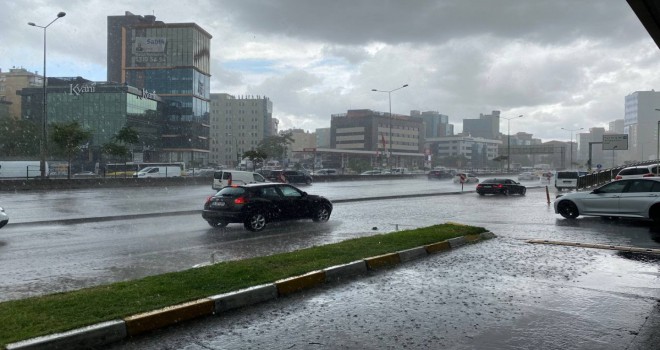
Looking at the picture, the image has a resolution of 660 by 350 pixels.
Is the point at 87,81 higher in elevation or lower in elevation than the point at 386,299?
higher

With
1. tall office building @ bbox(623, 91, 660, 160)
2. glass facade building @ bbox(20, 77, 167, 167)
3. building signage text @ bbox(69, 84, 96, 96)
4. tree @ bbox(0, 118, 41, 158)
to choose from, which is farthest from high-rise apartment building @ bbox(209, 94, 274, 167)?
tall office building @ bbox(623, 91, 660, 160)

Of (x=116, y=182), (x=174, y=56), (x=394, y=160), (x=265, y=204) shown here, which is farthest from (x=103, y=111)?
(x=265, y=204)

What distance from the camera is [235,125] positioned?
163875 mm

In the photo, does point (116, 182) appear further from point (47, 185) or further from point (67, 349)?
point (67, 349)

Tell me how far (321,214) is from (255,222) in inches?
118

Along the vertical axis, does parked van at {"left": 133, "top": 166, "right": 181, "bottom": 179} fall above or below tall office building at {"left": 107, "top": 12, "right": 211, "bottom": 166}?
below

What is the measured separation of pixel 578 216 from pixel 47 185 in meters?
33.3

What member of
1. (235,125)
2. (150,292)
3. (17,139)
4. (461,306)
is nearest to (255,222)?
(150,292)

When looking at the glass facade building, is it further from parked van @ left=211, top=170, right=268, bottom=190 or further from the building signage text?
parked van @ left=211, top=170, right=268, bottom=190

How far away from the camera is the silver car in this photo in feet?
46.9

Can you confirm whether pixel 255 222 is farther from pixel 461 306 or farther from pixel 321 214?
pixel 461 306

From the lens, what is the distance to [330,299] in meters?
6.38

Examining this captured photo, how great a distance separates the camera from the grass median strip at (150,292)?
4898 millimetres

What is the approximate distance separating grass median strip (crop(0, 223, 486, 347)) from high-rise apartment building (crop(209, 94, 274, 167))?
155 m
